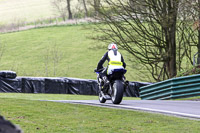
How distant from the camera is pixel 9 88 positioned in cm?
2477

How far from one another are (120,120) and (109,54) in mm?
4329

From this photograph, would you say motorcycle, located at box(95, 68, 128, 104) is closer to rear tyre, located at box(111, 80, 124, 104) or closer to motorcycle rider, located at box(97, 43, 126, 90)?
rear tyre, located at box(111, 80, 124, 104)

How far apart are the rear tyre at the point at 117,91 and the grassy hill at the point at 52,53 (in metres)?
27.3

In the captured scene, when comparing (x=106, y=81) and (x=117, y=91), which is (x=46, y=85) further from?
(x=117, y=91)

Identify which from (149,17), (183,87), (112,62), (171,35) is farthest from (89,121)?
(171,35)

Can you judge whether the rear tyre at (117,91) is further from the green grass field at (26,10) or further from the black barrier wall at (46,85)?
the green grass field at (26,10)

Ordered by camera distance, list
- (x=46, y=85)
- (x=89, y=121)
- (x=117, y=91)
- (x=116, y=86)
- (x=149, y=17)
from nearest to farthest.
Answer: (x=89, y=121), (x=116, y=86), (x=117, y=91), (x=149, y=17), (x=46, y=85)

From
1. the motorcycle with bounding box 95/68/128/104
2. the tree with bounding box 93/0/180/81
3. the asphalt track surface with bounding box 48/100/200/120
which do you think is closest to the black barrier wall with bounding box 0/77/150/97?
the tree with bounding box 93/0/180/81

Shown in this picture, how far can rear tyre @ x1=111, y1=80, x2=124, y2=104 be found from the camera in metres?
11.4

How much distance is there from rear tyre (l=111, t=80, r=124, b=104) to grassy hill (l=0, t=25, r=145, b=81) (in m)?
27.3

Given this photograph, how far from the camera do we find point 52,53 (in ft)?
176

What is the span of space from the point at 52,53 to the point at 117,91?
42664 millimetres

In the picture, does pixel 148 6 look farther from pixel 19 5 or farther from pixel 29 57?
pixel 19 5

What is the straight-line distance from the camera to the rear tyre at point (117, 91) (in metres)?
11.4
